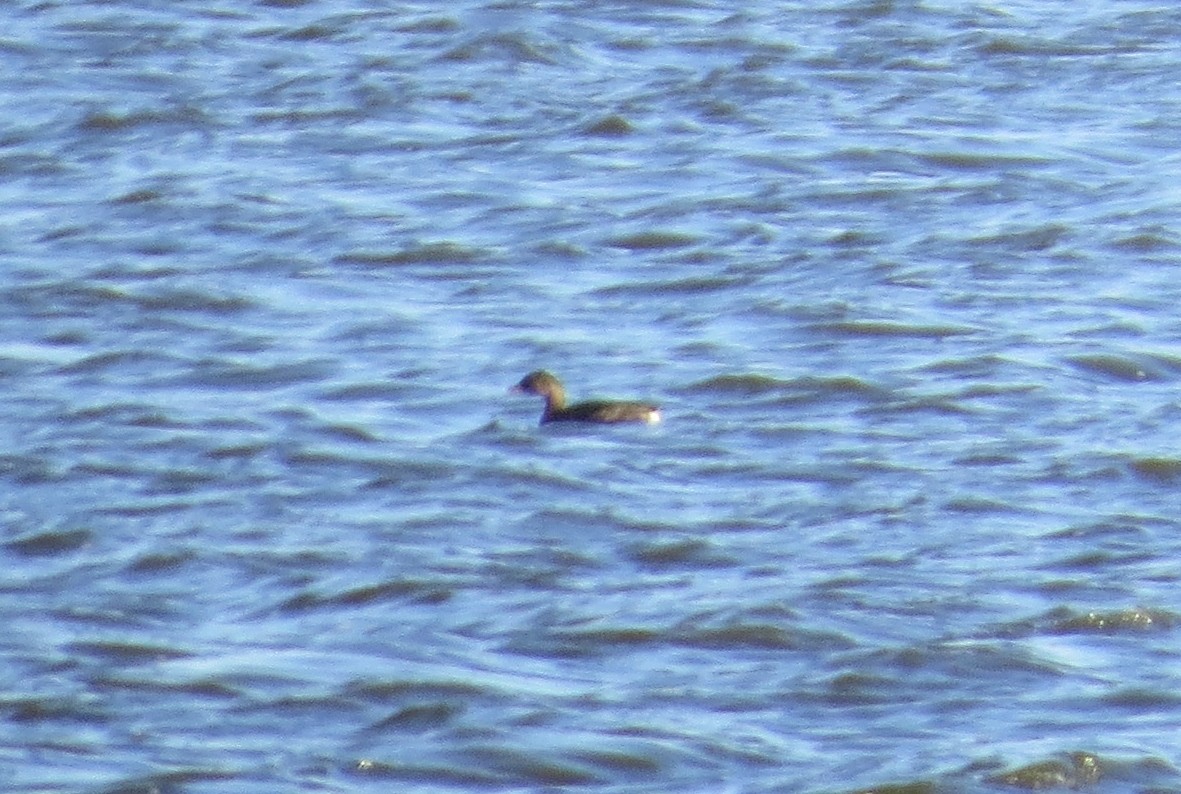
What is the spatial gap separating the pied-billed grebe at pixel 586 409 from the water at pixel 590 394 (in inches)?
2.7

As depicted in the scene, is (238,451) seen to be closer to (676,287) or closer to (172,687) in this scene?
(172,687)

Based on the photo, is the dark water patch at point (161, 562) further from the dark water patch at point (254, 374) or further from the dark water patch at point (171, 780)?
the dark water patch at point (254, 374)

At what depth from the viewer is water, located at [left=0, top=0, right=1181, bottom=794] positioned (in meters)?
7.50

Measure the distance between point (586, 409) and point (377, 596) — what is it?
5.96 feet

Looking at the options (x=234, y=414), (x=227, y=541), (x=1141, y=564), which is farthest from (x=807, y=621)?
(x=234, y=414)

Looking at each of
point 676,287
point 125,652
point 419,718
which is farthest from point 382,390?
point 419,718

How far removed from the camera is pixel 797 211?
518 inches

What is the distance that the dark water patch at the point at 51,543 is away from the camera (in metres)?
8.84

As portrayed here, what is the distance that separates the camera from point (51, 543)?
8.91 metres

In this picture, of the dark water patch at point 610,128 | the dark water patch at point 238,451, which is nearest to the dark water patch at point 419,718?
the dark water patch at point 238,451

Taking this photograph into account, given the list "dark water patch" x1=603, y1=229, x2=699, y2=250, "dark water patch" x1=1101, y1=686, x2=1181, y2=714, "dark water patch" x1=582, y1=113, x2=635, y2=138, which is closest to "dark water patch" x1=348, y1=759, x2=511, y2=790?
"dark water patch" x1=1101, y1=686, x2=1181, y2=714

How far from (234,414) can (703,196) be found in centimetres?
350

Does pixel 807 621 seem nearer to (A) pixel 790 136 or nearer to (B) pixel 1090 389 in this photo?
(B) pixel 1090 389

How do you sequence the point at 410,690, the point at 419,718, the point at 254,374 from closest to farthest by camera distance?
the point at 419,718
the point at 410,690
the point at 254,374
